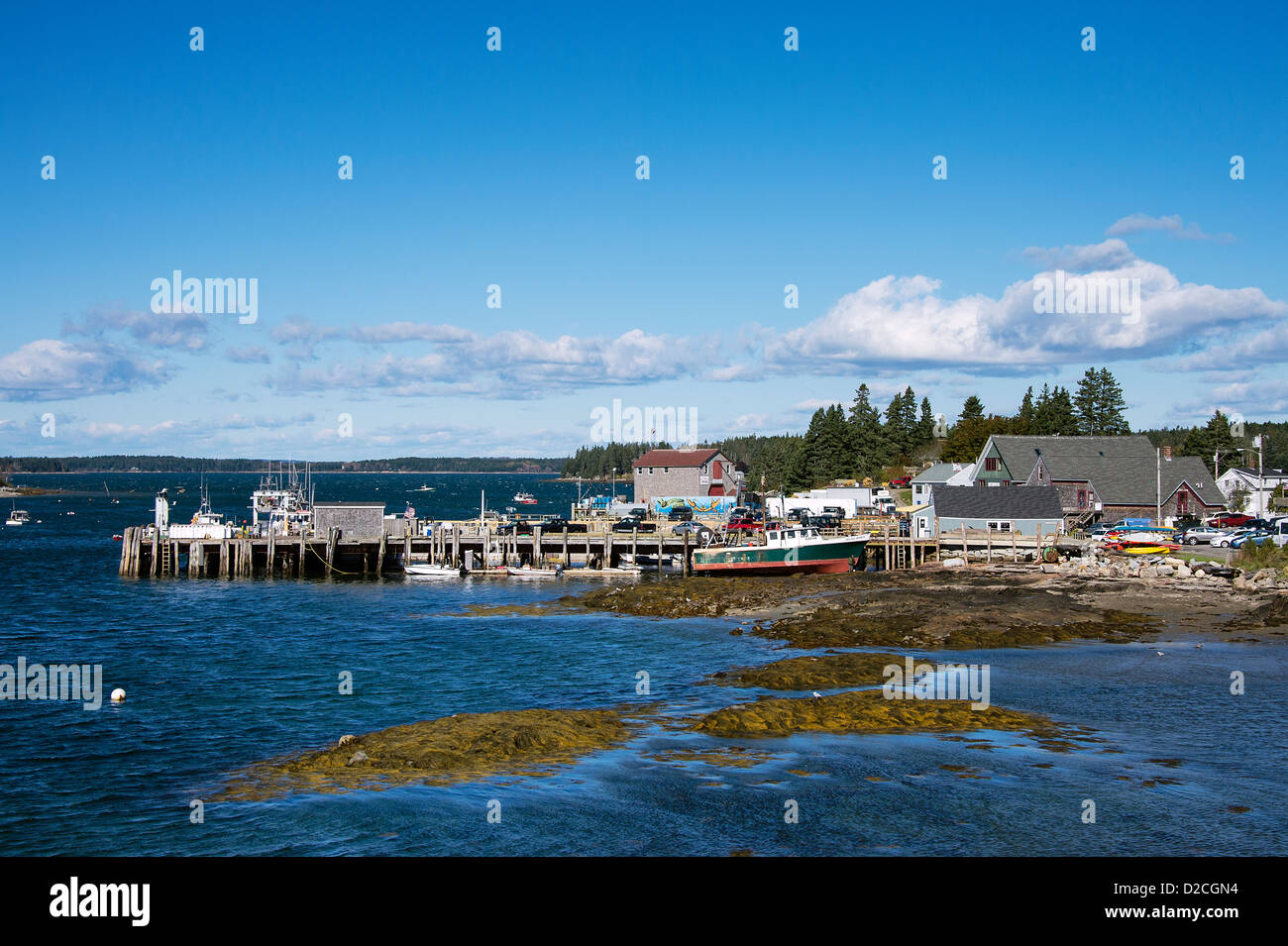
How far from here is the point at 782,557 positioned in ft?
216

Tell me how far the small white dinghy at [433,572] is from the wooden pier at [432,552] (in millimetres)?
1071

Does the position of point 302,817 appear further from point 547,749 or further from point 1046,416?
point 1046,416

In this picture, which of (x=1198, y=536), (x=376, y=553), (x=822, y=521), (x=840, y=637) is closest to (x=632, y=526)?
(x=822, y=521)

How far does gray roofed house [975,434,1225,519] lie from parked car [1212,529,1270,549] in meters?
9.74

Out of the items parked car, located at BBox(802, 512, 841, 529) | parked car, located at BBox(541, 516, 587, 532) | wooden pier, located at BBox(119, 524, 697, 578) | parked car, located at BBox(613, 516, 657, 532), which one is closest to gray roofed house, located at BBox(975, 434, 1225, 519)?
parked car, located at BBox(802, 512, 841, 529)

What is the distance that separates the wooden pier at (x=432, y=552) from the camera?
240ft

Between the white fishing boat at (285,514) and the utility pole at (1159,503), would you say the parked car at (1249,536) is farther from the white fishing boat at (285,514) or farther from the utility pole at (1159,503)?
the white fishing boat at (285,514)

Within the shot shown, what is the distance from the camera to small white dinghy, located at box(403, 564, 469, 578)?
72.4 m

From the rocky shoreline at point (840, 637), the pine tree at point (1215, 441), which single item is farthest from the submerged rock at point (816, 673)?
the pine tree at point (1215, 441)

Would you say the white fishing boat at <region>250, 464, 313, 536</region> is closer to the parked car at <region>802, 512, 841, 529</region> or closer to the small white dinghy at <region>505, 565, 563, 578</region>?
the small white dinghy at <region>505, 565, 563, 578</region>

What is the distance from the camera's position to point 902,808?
19234mm

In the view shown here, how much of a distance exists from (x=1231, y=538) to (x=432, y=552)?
2128 inches

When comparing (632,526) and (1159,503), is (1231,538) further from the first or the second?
(632,526)
